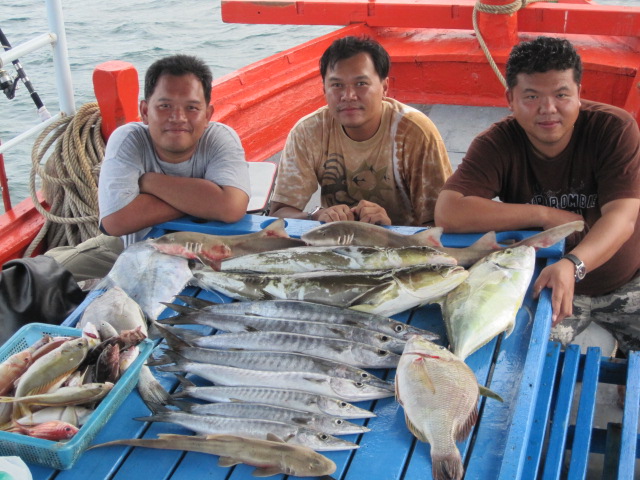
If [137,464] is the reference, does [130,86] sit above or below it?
above

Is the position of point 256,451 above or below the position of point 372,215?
below

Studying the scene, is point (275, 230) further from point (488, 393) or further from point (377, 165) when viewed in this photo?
point (488, 393)

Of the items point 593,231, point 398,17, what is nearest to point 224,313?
point 593,231

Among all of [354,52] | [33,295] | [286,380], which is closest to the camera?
[286,380]

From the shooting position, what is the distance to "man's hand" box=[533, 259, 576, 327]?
8.11ft

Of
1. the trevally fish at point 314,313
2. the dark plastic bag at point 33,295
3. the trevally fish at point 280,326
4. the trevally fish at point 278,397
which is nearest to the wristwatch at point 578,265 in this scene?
the trevally fish at point 314,313

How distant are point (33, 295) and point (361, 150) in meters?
1.79

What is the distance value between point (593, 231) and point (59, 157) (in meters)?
3.36

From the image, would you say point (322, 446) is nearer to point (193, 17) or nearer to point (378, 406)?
point (378, 406)

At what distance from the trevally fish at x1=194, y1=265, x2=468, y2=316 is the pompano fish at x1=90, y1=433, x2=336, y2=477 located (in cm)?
65

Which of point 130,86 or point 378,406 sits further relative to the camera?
point 130,86

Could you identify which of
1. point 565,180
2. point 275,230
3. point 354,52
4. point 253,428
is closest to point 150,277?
point 275,230

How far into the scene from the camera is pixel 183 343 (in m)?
2.25

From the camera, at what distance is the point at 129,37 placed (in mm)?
13492
